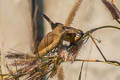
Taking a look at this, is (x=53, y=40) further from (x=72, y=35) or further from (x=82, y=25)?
(x=82, y=25)

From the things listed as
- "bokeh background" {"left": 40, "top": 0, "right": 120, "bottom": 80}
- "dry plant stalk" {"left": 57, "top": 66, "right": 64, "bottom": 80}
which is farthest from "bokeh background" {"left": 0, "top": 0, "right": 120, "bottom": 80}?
"dry plant stalk" {"left": 57, "top": 66, "right": 64, "bottom": 80}

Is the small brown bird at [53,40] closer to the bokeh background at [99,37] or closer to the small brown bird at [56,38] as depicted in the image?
the small brown bird at [56,38]

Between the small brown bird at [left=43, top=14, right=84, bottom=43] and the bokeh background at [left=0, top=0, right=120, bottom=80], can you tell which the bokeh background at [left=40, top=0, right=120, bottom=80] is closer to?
the bokeh background at [left=0, top=0, right=120, bottom=80]

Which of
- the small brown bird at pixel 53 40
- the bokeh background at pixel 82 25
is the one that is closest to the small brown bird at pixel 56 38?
the small brown bird at pixel 53 40

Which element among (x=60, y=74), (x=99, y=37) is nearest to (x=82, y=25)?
(x=99, y=37)

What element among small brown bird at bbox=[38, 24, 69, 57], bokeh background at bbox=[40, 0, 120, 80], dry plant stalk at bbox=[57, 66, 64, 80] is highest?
bokeh background at bbox=[40, 0, 120, 80]

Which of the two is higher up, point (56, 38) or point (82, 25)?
point (82, 25)

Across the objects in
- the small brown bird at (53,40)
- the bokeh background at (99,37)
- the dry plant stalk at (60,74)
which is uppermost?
the bokeh background at (99,37)

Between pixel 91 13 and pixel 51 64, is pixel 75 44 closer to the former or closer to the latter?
pixel 51 64

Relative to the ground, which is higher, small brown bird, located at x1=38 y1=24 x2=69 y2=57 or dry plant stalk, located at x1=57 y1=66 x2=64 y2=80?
small brown bird, located at x1=38 y1=24 x2=69 y2=57

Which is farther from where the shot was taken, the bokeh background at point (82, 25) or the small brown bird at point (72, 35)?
the bokeh background at point (82, 25)

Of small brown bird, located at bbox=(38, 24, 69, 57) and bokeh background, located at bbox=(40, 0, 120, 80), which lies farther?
bokeh background, located at bbox=(40, 0, 120, 80)
